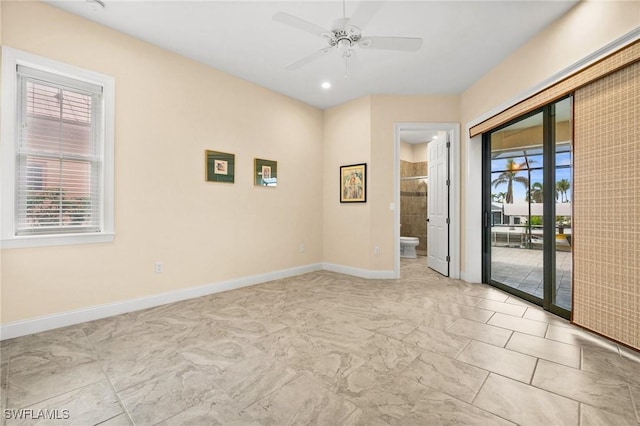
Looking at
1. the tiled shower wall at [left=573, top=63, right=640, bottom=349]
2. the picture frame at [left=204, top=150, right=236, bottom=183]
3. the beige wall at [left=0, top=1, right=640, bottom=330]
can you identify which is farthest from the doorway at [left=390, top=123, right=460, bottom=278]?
the picture frame at [left=204, top=150, right=236, bottom=183]

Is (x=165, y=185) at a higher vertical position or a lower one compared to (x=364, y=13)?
lower

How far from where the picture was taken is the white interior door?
466 cm

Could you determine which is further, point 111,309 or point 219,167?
point 219,167

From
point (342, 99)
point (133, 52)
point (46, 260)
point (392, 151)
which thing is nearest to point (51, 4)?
point (133, 52)

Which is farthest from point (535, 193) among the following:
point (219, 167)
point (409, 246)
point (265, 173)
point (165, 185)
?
point (165, 185)

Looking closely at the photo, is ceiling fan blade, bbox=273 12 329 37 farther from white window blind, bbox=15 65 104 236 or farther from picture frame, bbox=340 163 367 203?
picture frame, bbox=340 163 367 203

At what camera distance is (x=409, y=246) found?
6531 mm

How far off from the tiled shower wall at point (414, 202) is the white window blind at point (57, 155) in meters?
6.24

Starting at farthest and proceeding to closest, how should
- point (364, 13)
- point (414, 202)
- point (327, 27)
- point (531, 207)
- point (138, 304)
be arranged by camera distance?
point (414, 202) → point (531, 207) → point (138, 304) → point (327, 27) → point (364, 13)

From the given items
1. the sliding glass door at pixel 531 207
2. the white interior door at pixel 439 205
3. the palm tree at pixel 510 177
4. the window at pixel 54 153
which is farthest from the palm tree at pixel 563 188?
the window at pixel 54 153

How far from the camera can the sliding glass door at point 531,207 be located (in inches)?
115

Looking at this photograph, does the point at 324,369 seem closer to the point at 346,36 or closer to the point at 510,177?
the point at 346,36

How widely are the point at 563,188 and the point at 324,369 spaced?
9.64ft

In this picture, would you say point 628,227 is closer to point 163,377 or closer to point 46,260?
point 163,377
